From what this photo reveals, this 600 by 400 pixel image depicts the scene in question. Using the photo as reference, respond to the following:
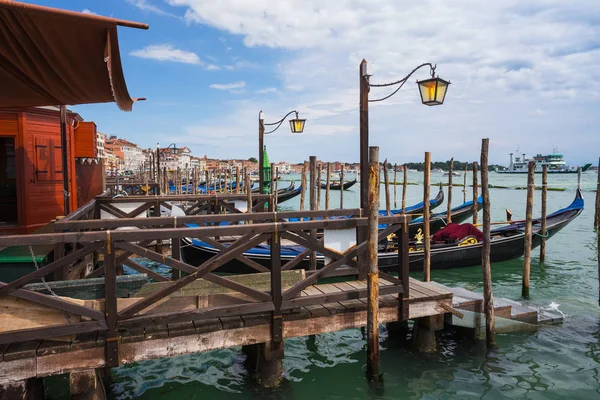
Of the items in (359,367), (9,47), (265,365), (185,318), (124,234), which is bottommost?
(359,367)

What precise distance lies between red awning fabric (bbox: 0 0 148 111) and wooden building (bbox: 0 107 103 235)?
269 cm

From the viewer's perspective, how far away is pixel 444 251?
11.2m

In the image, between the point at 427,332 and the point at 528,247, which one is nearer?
the point at 427,332

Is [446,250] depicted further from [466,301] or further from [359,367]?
[359,367]

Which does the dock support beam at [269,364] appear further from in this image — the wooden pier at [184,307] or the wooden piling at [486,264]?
the wooden piling at [486,264]

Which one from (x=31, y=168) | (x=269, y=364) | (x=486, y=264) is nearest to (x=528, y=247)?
(x=486, y=264)

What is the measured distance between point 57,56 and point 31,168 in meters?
4.89

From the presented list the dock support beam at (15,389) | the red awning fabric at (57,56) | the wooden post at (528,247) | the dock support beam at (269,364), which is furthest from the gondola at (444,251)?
the dock support beam at (15,389)

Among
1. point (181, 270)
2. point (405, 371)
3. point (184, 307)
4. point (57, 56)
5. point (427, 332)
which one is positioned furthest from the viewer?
point (427, 332)

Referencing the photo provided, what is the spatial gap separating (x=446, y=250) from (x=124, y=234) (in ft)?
30.5

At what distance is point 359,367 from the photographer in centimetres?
564

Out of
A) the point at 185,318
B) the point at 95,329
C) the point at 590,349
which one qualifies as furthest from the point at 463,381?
the point at 95,329

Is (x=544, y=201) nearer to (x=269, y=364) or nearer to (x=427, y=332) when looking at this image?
(x=427, y=332)

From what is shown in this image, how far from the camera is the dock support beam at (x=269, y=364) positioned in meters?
4.64
